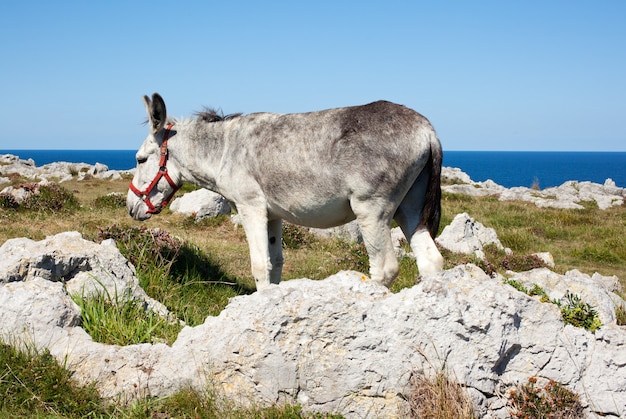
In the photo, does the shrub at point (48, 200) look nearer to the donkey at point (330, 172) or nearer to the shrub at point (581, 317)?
the donkey at point (330, 172)

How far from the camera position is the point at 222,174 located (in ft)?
29.4

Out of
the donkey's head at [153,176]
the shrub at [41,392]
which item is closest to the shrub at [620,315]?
the shrub at [41,392]

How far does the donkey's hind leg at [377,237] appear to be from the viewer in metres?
7.50

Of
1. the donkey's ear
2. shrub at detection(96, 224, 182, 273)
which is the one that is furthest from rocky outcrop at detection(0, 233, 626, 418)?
the donkey's ear

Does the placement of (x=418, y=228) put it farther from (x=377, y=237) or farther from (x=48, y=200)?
(x=48, y=200)

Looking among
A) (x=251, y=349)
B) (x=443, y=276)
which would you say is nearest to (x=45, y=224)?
(x=251, y=349)

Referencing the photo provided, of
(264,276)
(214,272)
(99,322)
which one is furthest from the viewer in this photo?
(214,272)

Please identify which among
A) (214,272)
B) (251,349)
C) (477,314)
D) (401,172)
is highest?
(401,172)

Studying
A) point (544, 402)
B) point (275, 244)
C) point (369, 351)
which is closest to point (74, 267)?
point (275, 244)

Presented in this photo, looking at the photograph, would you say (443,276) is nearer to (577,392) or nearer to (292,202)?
(577,392)

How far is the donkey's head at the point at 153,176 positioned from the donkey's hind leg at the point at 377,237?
144 inches

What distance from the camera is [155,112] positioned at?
371 inches

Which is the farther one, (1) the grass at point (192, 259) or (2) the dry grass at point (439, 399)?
(1) the grass at point (192, 259)

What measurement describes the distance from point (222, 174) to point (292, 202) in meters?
1.41
